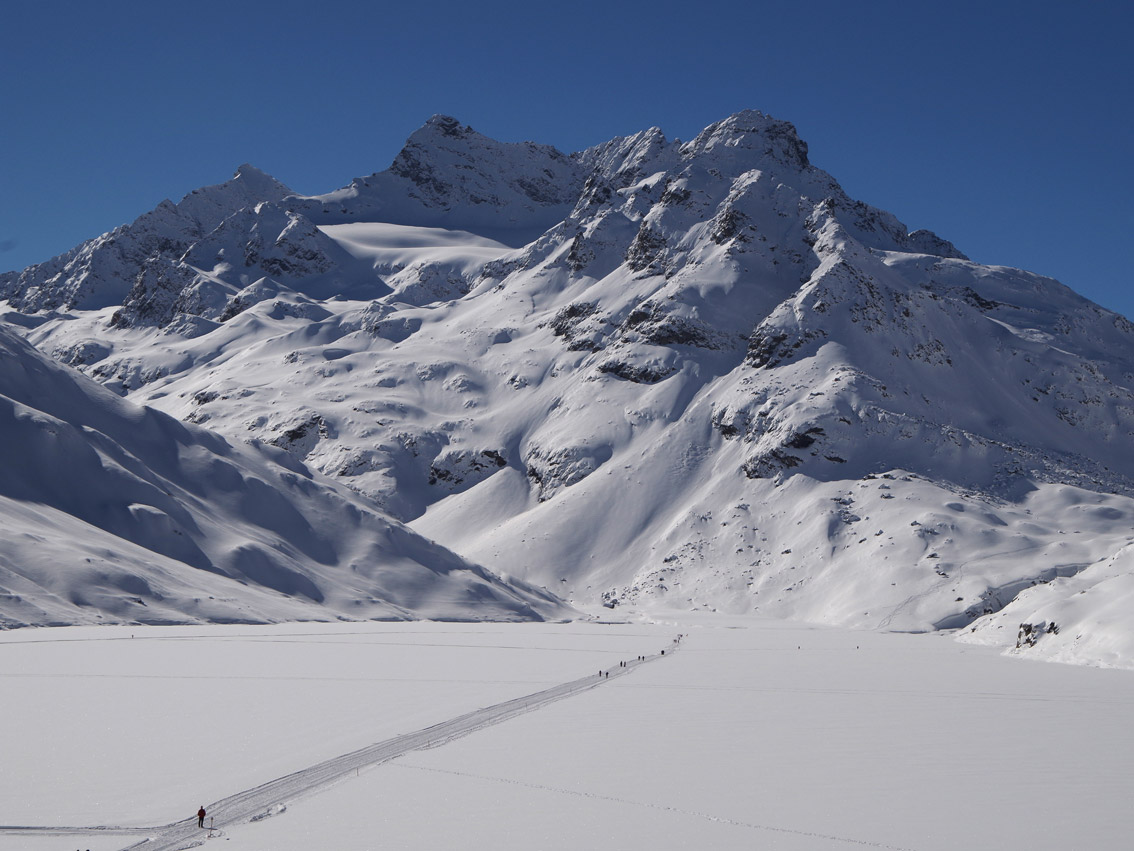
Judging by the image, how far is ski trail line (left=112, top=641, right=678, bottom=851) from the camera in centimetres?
1962

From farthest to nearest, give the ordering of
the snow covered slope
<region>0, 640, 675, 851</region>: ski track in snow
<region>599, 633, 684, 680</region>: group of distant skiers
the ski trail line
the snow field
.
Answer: the snow covered slope, <region>599, 633, 684, 680</region>: group of distant skiers, the snow field, the ski trail line, <region>0, 640, 675, 851</region>: ski track in snow

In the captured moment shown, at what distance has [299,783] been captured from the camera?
2402cm

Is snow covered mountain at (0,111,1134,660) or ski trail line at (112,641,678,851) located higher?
snow covered mountain at (0,111,1134,660)

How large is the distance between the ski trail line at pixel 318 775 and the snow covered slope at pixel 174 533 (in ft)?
153

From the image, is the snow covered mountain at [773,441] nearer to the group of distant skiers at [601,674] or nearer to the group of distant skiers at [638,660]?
the group of distant skiers at [638,660]

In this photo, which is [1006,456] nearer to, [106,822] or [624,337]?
[624,337]

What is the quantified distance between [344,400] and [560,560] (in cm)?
7844

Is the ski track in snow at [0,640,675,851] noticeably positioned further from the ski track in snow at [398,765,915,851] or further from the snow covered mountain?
the snow covered mountain

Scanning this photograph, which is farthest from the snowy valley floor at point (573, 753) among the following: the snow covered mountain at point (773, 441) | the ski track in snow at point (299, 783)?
the snow covered mountain at point (773, 441)

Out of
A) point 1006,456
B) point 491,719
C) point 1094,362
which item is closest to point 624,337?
point 1006,456

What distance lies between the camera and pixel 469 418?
18625cm

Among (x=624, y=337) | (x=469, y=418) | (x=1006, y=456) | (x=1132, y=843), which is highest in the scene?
(x=624, y=337)

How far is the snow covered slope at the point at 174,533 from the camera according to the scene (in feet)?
251

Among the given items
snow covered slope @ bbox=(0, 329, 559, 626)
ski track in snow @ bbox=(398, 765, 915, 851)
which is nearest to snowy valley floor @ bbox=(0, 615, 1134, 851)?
ski track in snow @ bbox=(398, 765, 915, 851)
